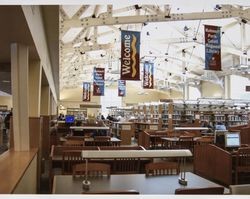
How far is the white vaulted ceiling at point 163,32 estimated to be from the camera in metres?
8.63

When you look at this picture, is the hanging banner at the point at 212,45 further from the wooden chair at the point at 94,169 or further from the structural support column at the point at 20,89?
the wooden chair at the point at 94,169

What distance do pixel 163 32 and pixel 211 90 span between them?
11.3 m

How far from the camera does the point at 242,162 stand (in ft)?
21.8

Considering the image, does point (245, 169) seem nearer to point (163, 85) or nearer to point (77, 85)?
point (163, 85)

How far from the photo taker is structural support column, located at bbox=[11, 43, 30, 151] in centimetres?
478

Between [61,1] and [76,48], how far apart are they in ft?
36.3

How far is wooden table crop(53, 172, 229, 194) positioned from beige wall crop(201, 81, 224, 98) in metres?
20.2

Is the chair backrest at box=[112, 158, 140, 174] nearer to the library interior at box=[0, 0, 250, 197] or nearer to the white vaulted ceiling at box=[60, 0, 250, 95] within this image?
the library interior at box=[0, 0, 250, 197]

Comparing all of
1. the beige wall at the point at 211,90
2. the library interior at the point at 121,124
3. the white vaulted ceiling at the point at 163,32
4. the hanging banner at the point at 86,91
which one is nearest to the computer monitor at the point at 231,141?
the library interior at the point at 121,124

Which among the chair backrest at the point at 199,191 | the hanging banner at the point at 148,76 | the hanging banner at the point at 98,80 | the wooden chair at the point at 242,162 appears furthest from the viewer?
the hanging banner at the point at 98,80

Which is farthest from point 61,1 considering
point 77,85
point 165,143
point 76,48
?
point 77,85

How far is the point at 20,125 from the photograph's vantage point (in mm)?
5039

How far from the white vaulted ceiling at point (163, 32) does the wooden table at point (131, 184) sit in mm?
1783

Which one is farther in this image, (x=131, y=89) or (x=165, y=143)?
(x=131, y=89)
